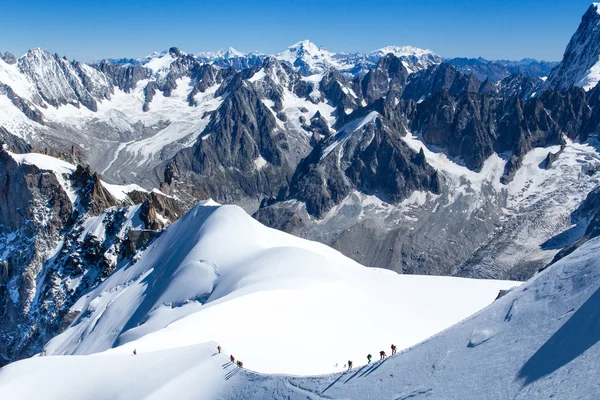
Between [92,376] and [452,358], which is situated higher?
[92,376]

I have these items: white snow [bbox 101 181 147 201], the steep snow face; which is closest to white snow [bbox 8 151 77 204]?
white snow [bbox 101 181 147 201]

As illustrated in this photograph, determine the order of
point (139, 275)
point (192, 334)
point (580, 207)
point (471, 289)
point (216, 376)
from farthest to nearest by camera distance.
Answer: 1. point (580, 207)
2. point (139, 275)
3. point (471, 289)
4. point (192, 334)
5. point (216, 376)

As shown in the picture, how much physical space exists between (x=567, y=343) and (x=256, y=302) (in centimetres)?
3203

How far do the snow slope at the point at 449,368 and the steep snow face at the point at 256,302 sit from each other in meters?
4.31

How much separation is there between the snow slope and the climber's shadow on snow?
46 mm

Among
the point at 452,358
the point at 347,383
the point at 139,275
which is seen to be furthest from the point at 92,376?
the point at 139,275

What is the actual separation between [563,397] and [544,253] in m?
157

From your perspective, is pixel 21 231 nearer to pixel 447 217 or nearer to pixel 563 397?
pixel 563 397

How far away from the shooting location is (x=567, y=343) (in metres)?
23.4

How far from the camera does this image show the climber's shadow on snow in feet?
74.2

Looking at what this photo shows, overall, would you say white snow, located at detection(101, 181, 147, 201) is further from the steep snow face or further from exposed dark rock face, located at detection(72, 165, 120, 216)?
the steep snow face

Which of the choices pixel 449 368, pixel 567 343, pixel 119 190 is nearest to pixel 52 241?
pixel 119 190

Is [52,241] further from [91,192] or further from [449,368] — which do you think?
[449,368]

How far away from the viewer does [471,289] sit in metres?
65.8
